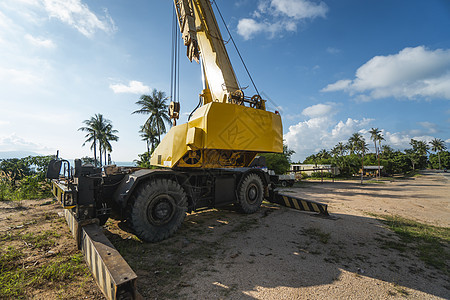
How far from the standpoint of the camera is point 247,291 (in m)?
2.74

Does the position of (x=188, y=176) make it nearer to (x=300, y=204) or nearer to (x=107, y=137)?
(x=300, y=204)

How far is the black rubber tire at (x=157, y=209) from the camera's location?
13.4 feet

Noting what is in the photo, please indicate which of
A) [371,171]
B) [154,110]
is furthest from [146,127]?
[371,171]

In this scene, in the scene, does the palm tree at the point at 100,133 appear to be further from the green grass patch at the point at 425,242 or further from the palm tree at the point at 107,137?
the green grass patch at the point at 425,242

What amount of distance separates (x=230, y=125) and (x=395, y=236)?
5.50 m

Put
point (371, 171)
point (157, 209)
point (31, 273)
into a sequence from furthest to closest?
point (371, 171)
point (157, 209)
point (31, 273)

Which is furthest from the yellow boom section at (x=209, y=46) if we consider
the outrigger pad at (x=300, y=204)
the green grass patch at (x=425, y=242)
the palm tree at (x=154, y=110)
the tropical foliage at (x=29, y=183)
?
the palm tree at (x=154, y=110)

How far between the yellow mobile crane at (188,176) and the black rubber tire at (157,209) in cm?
2

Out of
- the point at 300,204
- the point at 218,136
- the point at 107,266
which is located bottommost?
the point at 300,204

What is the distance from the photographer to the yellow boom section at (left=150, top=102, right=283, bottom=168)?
194 inches

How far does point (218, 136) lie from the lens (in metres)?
4.97

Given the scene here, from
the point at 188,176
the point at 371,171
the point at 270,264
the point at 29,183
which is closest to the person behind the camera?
the point at 270,264

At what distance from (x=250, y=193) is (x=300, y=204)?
2063mm

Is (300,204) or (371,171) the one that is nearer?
(300,204)
